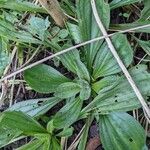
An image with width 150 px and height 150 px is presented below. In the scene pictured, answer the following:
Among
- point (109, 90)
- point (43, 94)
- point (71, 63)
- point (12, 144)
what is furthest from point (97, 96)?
point (12, 144)

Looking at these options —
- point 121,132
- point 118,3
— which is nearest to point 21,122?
point 121,132

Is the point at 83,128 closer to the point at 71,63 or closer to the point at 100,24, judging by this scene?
the point at 71,63

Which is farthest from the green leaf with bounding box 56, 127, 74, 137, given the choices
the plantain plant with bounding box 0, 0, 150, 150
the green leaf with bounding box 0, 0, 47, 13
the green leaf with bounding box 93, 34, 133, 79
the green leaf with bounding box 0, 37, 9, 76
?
the green leaf with bounding box 0, 0, 47, 13

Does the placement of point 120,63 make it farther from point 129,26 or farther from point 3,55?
point 3,55

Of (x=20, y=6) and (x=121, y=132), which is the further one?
(x=20, y=6)

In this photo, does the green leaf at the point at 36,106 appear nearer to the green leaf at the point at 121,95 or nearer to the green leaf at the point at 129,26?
the green leaf at the point at 121,95

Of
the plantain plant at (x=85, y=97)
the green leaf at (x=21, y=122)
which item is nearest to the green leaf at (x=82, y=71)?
the plantain plant at (x=85, y=97)
